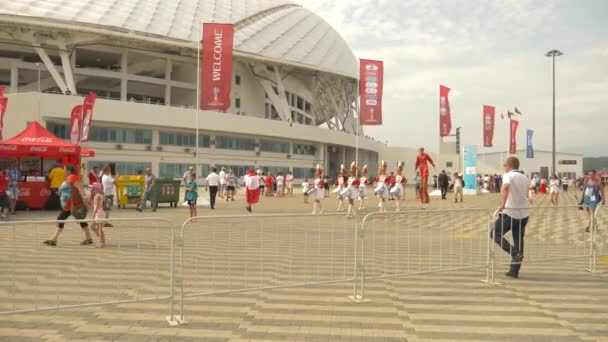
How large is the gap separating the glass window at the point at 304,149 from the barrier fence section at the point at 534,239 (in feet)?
164

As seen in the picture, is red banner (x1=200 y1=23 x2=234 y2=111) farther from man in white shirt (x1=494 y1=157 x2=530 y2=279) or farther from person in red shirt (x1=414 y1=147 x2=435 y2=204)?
man in white shirt (x1=494 y1=157 x2=530 y2=279)

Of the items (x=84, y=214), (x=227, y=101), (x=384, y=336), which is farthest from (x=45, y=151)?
(x=384, y=336)

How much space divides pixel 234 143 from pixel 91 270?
157 feet

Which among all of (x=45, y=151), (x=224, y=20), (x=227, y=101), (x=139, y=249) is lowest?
(x=139, y=249)

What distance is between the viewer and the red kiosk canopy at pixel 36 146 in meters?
18.8

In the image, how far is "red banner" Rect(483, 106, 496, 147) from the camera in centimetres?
4303

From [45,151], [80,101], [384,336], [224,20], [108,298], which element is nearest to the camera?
[384,336]

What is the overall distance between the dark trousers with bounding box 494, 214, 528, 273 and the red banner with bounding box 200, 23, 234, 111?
19.6 meters

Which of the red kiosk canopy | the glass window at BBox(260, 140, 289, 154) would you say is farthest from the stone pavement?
the glass window at BBox(260, 140, 289, 154)

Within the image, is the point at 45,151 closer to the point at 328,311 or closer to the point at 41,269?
the point at 41,269

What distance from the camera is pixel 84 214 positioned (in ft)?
32.8

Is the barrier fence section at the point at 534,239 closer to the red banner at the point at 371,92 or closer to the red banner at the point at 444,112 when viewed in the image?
the red banner at the point at 371,92

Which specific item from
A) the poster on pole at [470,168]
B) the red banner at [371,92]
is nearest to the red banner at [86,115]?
the red banner at [371,92]

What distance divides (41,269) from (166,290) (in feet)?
5.91
